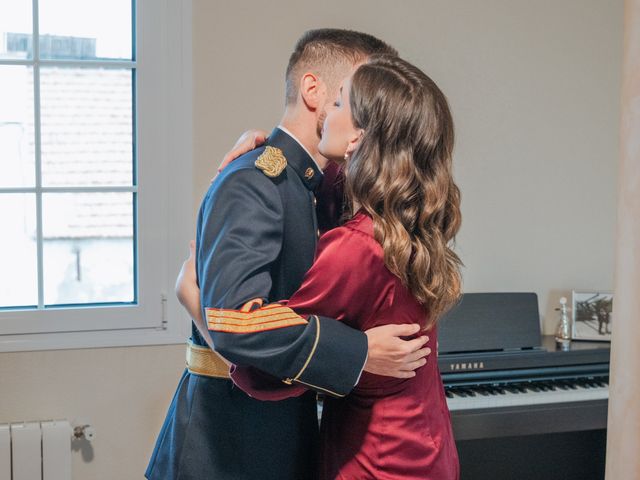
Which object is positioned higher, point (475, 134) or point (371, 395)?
point (475, 134)

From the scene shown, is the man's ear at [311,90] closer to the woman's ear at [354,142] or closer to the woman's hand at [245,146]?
the woman's hand at [245,146]

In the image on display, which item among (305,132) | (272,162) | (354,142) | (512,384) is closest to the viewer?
(354,142)

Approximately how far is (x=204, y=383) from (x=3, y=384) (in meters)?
1.46

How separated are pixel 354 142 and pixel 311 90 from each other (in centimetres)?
30

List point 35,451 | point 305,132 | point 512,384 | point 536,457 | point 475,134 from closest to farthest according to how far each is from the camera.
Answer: point 305,132 → point 35,451 → point 512,384 → point 475,134 → point 536,457

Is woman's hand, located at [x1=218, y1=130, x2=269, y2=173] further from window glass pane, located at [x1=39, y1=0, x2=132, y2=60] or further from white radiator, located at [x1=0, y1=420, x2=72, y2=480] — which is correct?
white radiator, located at [x1=0, y1=420, x2=72, y2=480]

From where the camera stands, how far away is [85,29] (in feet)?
9.41

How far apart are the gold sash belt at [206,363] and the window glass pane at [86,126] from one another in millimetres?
1420

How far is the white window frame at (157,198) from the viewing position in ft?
9.43

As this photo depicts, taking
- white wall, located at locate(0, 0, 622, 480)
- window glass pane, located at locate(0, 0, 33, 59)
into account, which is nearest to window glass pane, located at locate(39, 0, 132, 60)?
window glass pane, located at locate(0, 0, 33, 59)

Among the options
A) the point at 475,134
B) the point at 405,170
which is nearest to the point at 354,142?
the point at 405,170

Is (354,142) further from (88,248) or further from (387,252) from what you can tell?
(88,248)

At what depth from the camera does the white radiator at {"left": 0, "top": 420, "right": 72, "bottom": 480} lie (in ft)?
8.97

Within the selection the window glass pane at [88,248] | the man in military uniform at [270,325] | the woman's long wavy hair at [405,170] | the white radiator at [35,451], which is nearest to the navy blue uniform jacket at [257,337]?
the man in military uniform at [270,325]
